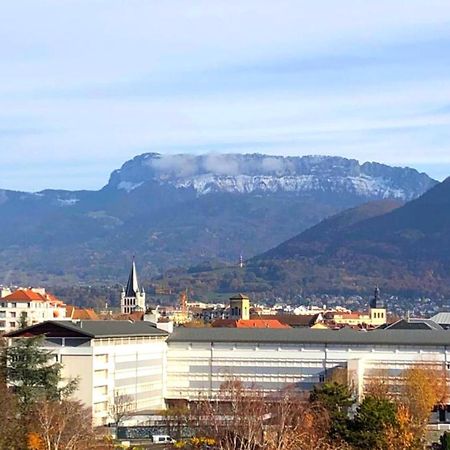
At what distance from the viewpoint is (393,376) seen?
235ft

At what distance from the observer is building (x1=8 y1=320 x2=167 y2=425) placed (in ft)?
209

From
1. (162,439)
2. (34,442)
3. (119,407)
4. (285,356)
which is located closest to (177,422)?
(162,439)

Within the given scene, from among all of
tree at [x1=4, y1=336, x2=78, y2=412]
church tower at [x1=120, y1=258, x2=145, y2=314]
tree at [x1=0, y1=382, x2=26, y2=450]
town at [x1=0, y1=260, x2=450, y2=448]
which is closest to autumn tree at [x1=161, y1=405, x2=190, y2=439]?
town at [x1=0, y1=260, x2=450, y2=448]

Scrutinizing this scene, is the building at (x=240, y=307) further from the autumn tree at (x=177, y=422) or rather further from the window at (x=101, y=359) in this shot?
the autumn tree at (x=177, y=422)

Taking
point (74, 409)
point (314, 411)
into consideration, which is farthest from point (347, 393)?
point (74, 409)

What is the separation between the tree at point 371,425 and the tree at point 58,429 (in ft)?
30.1

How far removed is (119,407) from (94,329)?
13.5 ft

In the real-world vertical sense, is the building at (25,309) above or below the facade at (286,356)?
above

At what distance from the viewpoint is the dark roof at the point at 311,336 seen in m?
73.2

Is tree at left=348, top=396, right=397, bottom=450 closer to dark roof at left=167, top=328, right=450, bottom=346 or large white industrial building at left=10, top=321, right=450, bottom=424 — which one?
large white industrial building at left=10, top=321, right=450, bottom=424

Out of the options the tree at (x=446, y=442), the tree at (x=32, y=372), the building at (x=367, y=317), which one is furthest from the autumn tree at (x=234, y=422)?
the building at (x=367, y=317)

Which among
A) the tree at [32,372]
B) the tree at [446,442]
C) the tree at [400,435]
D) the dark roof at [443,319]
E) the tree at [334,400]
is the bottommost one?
the tree at [446,442]

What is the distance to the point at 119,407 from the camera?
64625 millimetres

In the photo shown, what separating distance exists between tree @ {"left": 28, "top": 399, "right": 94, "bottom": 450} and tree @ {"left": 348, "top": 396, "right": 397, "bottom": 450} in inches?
361
